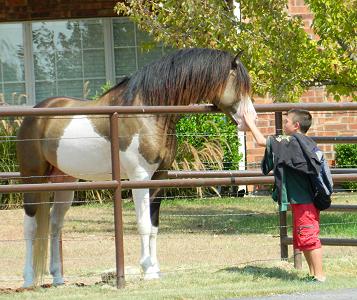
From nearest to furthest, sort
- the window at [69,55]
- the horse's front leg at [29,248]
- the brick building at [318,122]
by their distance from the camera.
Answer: the horse's front leg at [29,248], the brick building at [318,122], the window at [69,55]

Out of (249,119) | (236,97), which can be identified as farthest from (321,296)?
(236,97)

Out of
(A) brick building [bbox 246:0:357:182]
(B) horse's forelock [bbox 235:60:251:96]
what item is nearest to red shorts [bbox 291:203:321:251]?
(B) horse's forelock [bbox 235:60:251:96]

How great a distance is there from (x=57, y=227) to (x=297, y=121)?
8.78 feet

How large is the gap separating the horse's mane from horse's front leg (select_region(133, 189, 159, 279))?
2.64 ft

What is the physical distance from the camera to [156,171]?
9000mm

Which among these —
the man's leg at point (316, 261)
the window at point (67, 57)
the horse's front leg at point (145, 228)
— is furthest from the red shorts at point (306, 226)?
the window at point (67, 57)

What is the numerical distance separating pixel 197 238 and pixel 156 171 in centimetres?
314

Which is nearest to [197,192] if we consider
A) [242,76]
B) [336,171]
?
[336,171]

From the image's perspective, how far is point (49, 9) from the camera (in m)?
18.2

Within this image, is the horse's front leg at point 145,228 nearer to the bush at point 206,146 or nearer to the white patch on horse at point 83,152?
the white patch on horse at point 83,152

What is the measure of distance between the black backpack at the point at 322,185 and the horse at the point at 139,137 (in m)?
0.89

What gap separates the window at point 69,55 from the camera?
60.4 feet

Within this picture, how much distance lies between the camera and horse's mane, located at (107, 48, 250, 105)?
8.82m

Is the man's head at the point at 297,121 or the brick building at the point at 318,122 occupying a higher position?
the man's head at the point at 297,121
